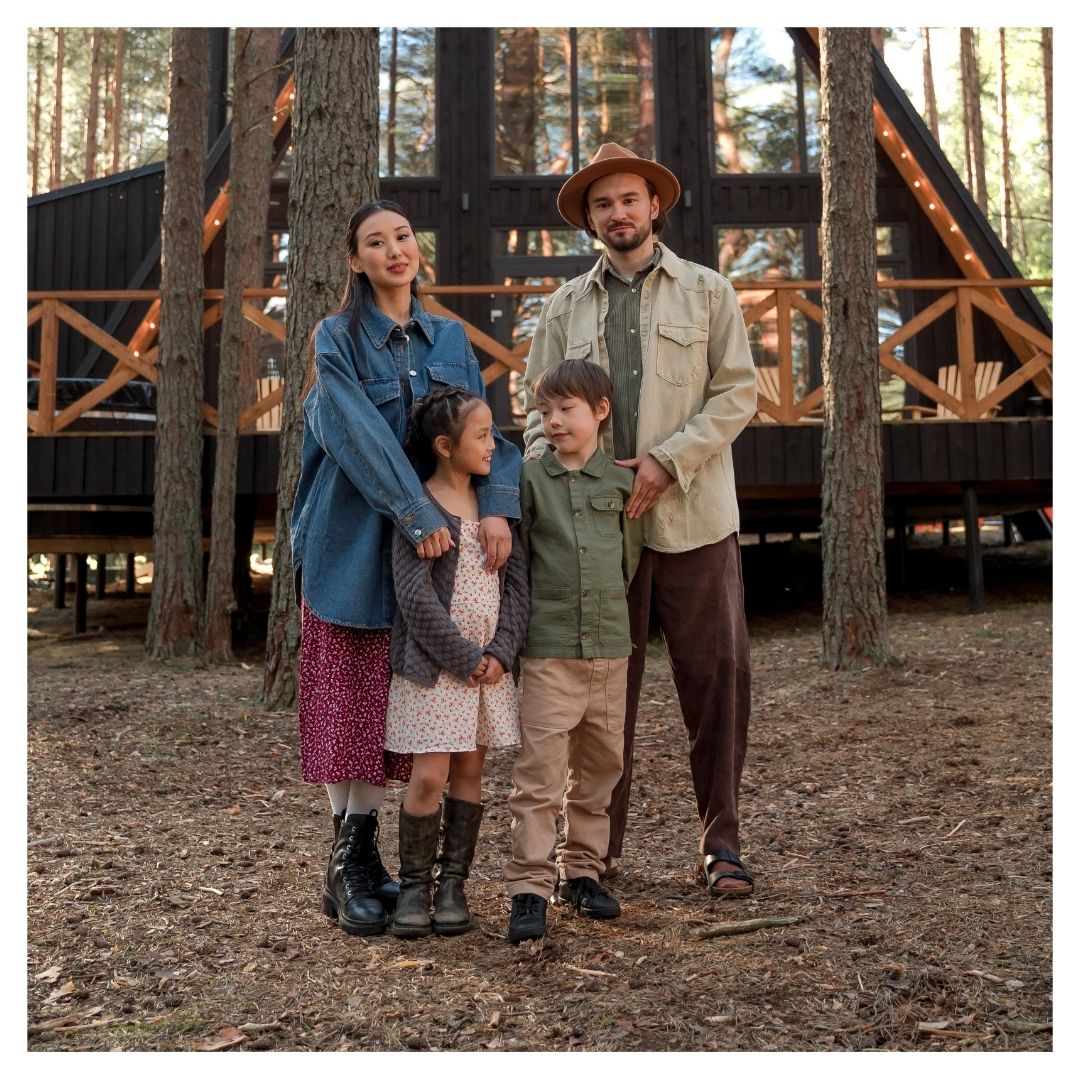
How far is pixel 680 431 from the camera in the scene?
128 inches

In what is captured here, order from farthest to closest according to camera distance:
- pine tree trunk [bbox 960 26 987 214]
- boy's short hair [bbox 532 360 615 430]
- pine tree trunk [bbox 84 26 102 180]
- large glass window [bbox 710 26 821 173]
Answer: pine tree trunk [bbox 960 26 987 214]
pine tree trunk [bbox 84 26 102 180]
large glass window [bbox 710 26 821 173]
boy's short hair [bbox 532 360 615 430]

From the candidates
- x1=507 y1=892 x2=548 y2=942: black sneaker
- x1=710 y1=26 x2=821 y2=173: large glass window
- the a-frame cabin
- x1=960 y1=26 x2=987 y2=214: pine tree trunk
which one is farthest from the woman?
x1=960 y1=26 x2=987 y2=214: pine tree trunk

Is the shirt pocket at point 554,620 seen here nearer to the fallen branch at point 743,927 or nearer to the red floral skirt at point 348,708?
the red floral skirt at point 348,708

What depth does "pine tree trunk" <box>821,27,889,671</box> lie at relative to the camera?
6758mm

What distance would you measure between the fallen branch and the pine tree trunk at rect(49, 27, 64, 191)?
22.4 metres

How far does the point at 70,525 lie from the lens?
1020 centimetres

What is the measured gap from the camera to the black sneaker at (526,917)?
2883 millimetres

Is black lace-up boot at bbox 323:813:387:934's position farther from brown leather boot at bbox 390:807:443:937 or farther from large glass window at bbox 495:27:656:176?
large glass window at bbox 495:27:656:176

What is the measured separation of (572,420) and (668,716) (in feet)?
11.0

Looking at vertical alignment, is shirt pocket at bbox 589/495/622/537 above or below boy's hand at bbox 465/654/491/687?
above

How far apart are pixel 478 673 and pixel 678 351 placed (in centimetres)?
115

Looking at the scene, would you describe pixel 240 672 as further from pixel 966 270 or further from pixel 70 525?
pixel 966 270

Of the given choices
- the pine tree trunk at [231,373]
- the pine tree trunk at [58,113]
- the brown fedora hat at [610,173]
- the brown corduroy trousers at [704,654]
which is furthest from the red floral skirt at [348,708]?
the pine tree trunk at [58,113]

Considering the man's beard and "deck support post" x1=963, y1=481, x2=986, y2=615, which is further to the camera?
"deck support post" x1=963, y1=481, x2=986, y2=615
